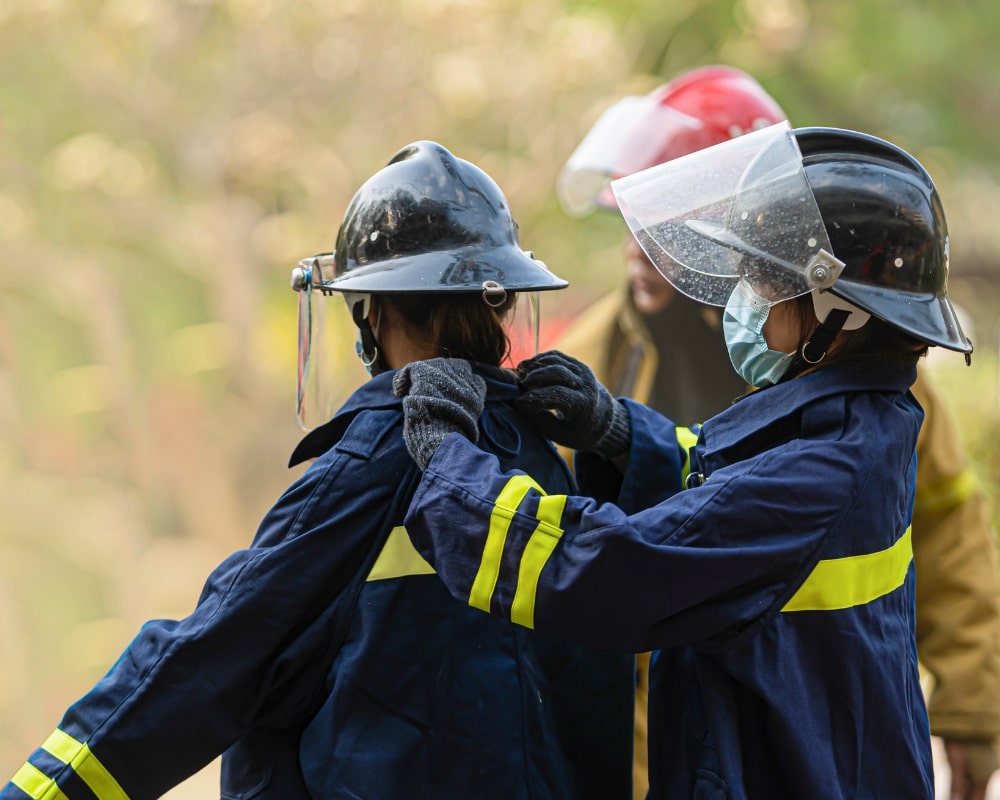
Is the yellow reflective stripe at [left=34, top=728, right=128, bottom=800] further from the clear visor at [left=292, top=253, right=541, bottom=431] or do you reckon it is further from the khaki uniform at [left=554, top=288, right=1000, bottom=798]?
the khaki uniform at [left=554, top=288, right=1000, bottom=798]

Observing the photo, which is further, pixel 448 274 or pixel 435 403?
pixel 448 274

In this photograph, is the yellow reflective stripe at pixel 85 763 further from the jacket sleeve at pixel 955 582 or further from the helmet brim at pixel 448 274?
the jacket sleeve at pixel 955 582

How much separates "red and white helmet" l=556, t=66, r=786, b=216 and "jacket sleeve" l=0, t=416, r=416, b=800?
1.74 m

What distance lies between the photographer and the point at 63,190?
8.14 meters

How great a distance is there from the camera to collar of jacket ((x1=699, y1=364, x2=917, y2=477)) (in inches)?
68.1

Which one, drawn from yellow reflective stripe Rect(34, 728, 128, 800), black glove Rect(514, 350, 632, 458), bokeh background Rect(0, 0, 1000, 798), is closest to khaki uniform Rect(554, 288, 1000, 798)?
black glove Rect(514, 350, 632, 458)

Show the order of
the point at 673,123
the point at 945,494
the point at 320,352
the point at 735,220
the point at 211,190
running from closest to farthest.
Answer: the point at 735,220
the point at 320,352
the point at 945,494
the point at 673,123
the point at 211,190

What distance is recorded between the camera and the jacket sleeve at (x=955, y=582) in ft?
9.02

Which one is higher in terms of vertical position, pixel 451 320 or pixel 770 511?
pixel 451 320

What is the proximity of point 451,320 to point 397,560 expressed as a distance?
41 centimetres

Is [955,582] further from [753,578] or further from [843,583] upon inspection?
[753,578]

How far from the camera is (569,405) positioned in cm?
201

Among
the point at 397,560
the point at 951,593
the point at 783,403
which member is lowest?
the point at 951,593

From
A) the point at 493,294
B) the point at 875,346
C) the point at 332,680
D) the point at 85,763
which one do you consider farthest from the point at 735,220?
the point at 85,763
